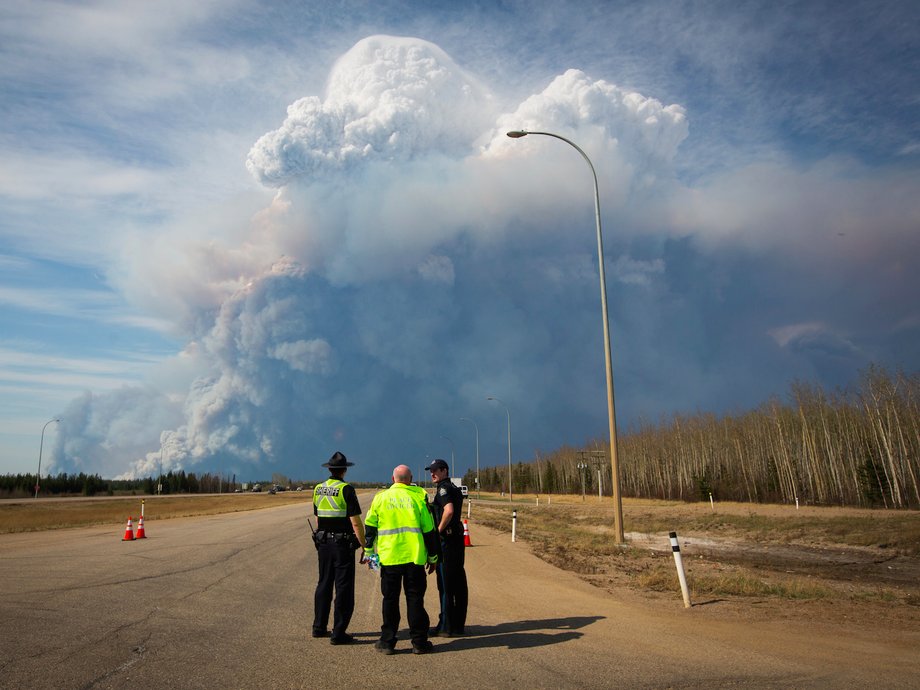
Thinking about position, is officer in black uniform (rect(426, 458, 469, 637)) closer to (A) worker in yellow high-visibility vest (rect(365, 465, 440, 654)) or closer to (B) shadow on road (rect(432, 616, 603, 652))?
(B) shadow on road (rect(432, 616, 603, 652))

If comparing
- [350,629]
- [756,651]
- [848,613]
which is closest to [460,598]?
[350,629]

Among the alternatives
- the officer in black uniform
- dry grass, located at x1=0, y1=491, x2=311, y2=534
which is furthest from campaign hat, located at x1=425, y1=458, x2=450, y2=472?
dry grass, located at x1=0, y1=491, x2=311, y2=534

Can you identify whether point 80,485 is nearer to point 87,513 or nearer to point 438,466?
point 87,513

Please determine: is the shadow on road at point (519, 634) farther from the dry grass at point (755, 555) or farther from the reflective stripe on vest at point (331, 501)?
the dry grass at point (755, 555)

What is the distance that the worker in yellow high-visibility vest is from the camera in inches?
262

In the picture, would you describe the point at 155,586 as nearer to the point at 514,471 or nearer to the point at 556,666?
the point at 556,666

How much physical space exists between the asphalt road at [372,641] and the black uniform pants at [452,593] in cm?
23

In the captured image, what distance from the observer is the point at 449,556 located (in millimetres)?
7777

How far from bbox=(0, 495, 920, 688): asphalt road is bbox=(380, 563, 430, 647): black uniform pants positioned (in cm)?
24

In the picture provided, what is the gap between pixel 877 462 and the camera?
2120 inches

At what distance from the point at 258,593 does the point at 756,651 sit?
7642 mm

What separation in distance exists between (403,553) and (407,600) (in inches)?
19.1

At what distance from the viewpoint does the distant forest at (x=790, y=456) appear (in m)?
51.0

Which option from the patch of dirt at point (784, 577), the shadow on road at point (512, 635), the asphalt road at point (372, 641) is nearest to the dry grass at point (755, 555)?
the patch of dirt at point (784, 577)
